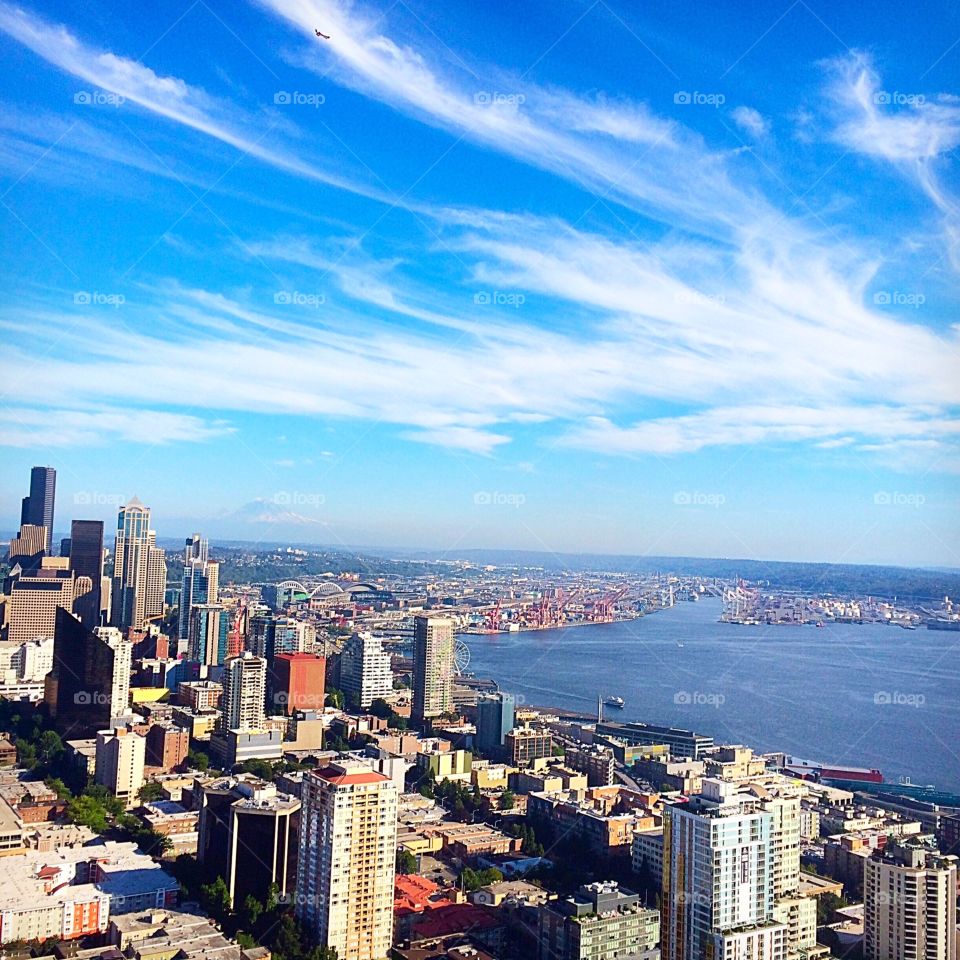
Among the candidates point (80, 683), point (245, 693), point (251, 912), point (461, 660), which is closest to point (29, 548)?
point (80, 683)

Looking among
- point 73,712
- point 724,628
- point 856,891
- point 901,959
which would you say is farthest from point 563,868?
point 724,628

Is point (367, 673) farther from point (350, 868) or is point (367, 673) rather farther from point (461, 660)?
point (350, 868)

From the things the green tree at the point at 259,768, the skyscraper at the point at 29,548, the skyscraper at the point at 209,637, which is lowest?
the green tree at the point at 259,768

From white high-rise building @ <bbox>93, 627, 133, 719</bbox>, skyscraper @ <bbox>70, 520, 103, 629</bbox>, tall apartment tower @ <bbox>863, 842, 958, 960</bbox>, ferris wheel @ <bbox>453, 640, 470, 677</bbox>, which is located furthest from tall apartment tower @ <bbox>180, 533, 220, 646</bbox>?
tall apartment tower @ <bbox>863, 842, 958, 960</bbox>

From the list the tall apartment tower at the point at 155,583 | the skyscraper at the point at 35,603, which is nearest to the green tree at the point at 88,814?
the skyscraper at the point at 35,603

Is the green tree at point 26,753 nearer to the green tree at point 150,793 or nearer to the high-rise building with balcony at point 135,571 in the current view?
the green tree at point 150,793

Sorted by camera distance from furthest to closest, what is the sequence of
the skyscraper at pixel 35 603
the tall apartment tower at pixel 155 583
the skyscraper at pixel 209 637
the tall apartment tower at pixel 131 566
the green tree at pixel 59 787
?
1. the tall apartment tower at pixel 155 583
2. the tall apartment tower at pixel 131 566
3. the skyscraper at pixel 209 637
4. the skyscraper at pixel 35 603
5. the green tree at pixel 59 787

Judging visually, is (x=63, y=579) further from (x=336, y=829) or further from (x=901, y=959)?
(x=901, y=959)

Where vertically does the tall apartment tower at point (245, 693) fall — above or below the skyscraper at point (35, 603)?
below
